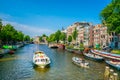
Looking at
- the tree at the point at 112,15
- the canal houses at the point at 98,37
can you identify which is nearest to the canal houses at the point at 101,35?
the canal houses at the point at 98,37

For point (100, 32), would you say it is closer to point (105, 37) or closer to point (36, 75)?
point (105, 37)

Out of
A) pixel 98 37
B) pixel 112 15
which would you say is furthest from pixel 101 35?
pixel 112 15

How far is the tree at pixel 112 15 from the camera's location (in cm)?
8025

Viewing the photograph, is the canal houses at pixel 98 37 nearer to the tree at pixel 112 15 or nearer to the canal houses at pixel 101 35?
the canal houses at pixel 101 35

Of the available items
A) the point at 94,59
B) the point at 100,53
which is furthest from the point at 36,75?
the point at 100,53

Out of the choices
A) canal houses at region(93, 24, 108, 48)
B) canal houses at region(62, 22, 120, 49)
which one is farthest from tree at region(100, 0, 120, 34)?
canal houses at region(93, 24, 108, 48)

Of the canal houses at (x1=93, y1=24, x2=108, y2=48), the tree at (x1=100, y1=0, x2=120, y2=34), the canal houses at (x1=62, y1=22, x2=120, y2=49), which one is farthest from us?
the canal houses at (x1=93, y1=24, x2=108, y2=48)

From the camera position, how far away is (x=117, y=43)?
401 ft

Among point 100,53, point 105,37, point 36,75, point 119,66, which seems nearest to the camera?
point 36,75

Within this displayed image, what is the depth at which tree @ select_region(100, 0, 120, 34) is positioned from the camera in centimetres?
8025

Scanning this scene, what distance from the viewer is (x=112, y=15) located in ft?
273

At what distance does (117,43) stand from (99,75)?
73.0m

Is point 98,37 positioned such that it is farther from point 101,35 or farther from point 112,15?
point 112,15

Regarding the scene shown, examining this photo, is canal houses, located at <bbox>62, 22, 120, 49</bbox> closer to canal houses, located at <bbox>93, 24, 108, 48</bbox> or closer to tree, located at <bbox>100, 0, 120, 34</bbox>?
canal houses, located at <bbox>93, 24, 108, 48</bbox>
